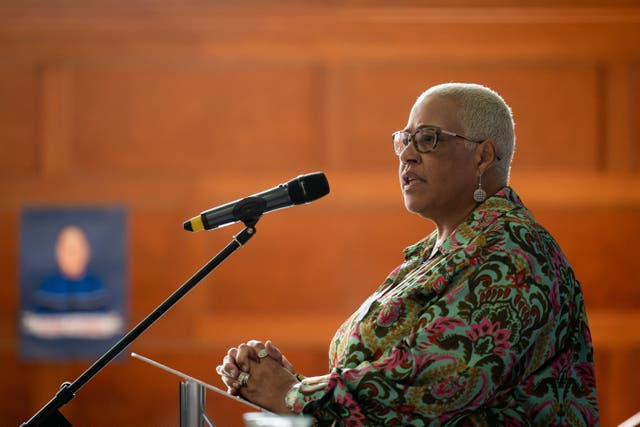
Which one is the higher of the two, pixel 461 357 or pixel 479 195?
pixel 479 195

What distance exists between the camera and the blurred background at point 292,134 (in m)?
4.20

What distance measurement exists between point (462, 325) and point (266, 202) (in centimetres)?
46

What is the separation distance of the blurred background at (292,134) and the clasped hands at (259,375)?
2.49 m

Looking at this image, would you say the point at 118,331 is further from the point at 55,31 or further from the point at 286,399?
the point at 286,399

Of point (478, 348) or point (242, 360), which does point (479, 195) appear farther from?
point (242, 360)

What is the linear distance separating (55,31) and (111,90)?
41 centimetres

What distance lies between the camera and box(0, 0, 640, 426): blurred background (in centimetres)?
420

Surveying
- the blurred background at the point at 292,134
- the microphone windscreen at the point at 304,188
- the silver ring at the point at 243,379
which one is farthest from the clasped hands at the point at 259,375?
the blurred background at the point at 292,134

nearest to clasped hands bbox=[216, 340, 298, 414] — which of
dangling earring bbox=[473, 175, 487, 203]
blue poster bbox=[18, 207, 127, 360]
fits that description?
dangling earring bbox=[473, 175, 487, 203]

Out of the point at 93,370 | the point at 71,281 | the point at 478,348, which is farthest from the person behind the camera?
the point at 71,281

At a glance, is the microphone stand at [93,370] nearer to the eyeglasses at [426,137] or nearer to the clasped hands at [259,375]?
the clasped hands at [259,375]

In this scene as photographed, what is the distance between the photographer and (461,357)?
1.42 metres

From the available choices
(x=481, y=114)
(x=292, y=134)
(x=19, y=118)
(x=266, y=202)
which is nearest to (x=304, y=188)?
(x=266, y=202)

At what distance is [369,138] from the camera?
423cm
